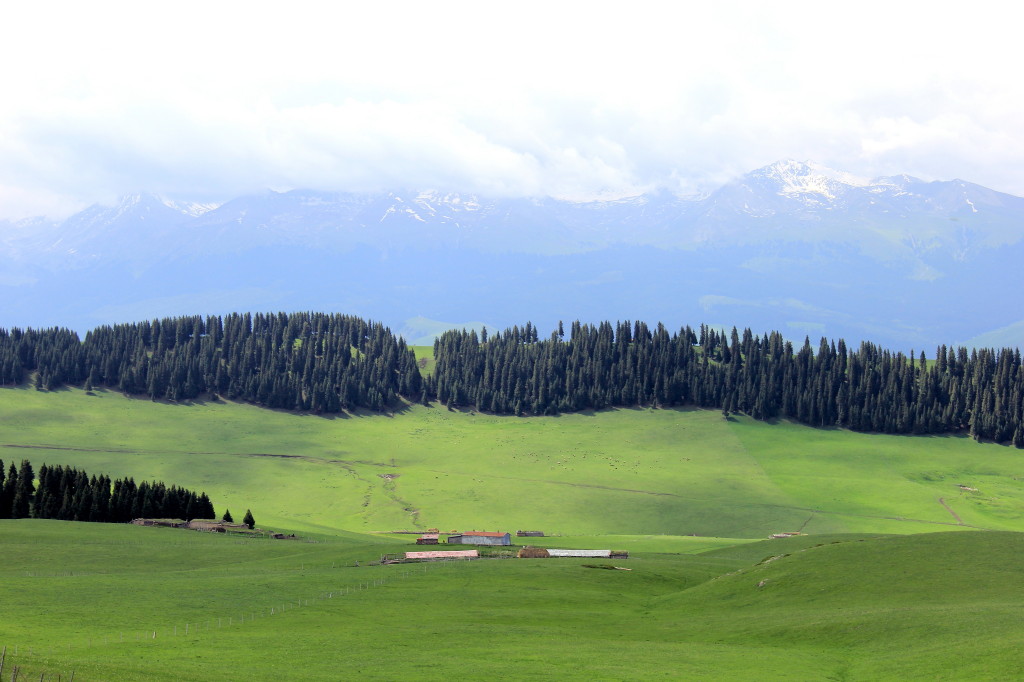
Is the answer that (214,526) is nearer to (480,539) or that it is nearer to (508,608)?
(480,539)

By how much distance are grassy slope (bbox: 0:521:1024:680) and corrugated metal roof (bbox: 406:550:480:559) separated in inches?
206

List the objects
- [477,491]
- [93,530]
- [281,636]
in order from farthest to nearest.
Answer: [477,491]
[93,530]
[281,636]

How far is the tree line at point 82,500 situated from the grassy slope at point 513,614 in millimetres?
22488

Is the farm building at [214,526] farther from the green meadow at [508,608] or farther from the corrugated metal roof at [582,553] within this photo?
the corrugated metal roof at [582,553]

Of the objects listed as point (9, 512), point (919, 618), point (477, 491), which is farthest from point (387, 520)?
point (919, 618)

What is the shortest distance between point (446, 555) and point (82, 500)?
48598mm

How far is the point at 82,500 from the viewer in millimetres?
127875

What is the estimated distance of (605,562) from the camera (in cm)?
10219

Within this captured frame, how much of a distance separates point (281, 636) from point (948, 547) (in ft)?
175

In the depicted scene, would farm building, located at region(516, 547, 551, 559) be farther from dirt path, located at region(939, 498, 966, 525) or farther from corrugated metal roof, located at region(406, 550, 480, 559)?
dirt path, located at region(939, 498, 966, 525)

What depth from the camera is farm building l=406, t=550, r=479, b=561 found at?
103 meters

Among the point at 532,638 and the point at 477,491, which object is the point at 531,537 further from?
the point at 532,638

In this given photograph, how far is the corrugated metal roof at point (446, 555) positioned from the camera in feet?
340

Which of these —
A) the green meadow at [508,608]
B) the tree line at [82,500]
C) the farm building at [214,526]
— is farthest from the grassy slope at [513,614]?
the tree line at [82,500]
